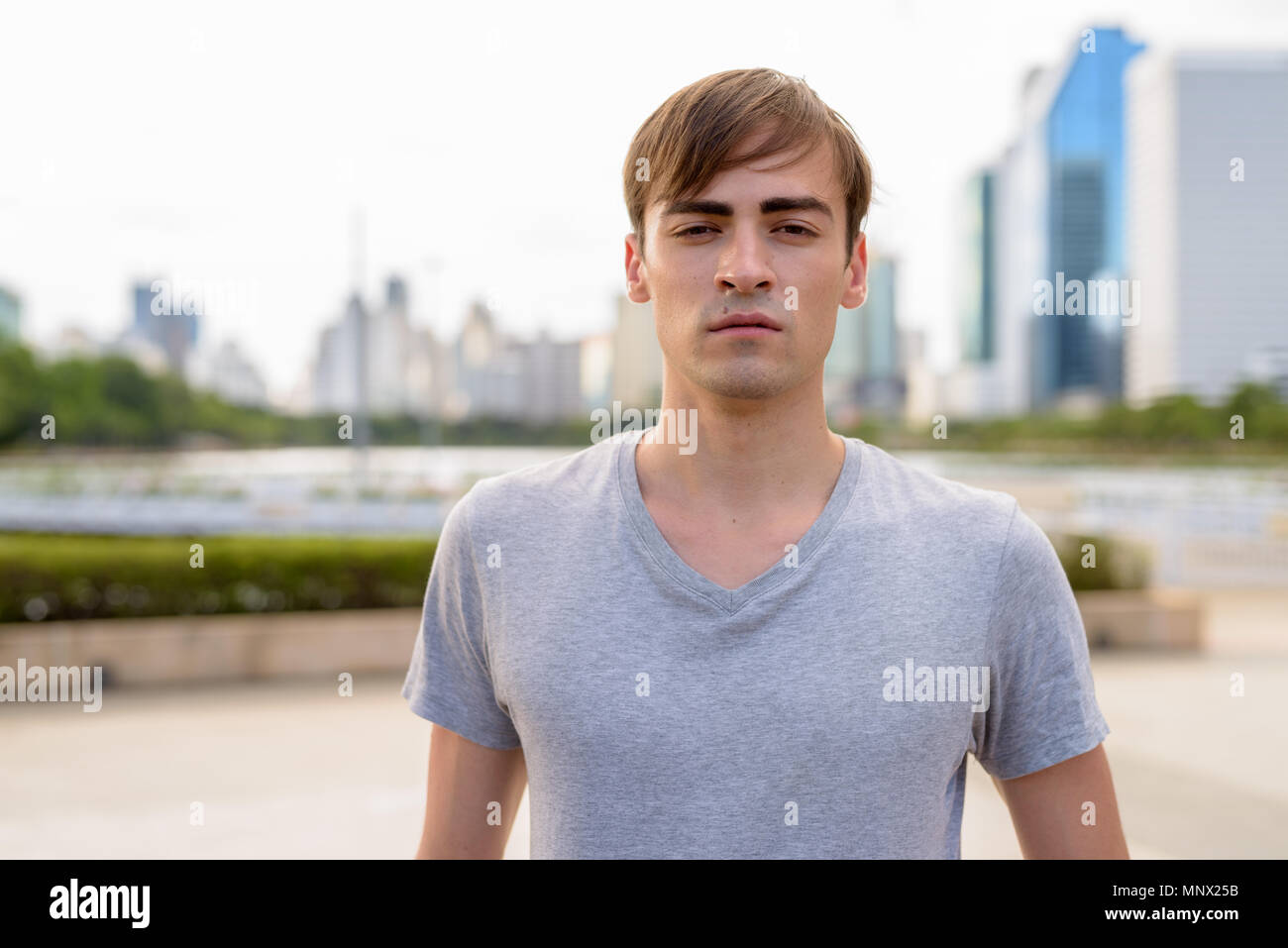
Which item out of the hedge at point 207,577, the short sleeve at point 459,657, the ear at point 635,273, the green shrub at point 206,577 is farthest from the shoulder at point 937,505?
the green shrub at point 206,577

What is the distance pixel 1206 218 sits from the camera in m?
38.6

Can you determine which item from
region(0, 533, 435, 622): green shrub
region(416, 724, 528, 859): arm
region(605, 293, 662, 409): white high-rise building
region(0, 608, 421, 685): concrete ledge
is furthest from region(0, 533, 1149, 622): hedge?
region(416, 724, 528, 859): arm

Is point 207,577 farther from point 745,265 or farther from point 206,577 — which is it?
point 745,265

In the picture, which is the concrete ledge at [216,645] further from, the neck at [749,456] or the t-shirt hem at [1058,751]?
the t-shirt hem at [1058,751]

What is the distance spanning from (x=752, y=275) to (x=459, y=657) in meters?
0.65

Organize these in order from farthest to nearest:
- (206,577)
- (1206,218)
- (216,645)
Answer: (1206,218) → (206,577) → (216,645)

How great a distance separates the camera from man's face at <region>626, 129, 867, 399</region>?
4.52 feet

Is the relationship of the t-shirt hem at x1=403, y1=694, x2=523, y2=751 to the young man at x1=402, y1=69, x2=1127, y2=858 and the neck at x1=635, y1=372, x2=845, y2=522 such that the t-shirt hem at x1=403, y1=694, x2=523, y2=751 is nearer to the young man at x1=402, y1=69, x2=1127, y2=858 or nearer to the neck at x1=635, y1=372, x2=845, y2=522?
the young man at x1=402, y1=69, x2=1127, y2=858

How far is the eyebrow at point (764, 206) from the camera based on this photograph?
1.41m

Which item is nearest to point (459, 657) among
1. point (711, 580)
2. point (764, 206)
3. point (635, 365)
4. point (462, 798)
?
point (462, 798)

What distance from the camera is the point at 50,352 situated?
2998 cm

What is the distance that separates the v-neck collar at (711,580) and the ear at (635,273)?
9.8 inches

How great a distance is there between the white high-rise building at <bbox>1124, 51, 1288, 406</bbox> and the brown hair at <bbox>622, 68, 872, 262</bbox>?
31547mm

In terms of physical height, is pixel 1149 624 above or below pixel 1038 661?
below
